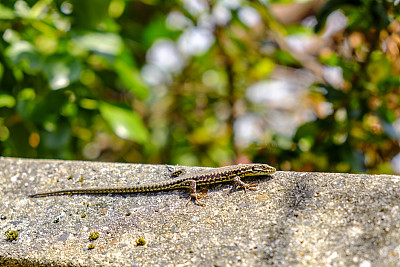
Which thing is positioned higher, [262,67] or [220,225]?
[262,67]

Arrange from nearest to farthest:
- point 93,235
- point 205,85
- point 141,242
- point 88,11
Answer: point 141,242, point 93,235, point 88,11, point 205,85

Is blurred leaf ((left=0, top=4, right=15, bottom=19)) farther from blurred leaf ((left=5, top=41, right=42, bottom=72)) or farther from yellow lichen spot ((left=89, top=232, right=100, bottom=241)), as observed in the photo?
yellow lichen spot ((left=89, top=232, right=100, bottom=241))

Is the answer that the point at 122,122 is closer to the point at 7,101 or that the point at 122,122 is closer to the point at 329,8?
the point at 7,101

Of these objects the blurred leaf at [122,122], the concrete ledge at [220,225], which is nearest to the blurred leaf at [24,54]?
the blurred leaf at [122,122]

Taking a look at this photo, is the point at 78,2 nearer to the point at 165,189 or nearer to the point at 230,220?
the point at 165,189

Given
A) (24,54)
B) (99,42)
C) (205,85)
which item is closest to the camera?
(24,54)

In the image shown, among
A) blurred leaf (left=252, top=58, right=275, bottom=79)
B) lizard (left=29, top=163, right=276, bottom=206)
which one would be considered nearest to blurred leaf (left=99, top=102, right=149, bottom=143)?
lizard (left=29, top=163, right=276, bottom=206)

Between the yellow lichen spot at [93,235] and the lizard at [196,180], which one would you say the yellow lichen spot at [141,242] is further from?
the lizard at [196,180]

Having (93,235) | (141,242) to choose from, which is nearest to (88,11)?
(93,235)
